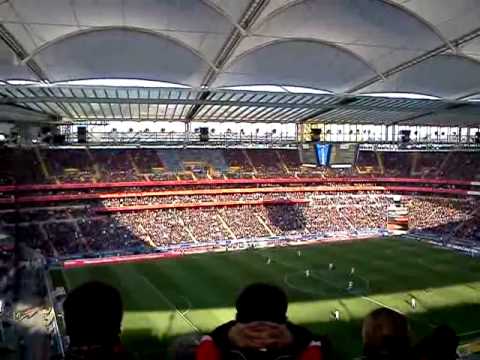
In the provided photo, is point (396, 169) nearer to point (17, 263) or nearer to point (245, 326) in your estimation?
point (17, 263)

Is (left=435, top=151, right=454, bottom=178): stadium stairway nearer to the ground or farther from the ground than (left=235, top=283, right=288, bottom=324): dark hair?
nearer to the ground

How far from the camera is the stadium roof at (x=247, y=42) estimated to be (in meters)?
15.1

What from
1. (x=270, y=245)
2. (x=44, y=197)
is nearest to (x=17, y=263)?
(x=44, y=197)

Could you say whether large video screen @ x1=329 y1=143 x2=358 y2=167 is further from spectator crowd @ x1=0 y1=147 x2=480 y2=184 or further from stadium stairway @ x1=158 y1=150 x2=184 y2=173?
stadium stairway @ x1=158 y1=150 x2=184 y2=173

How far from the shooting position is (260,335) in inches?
98.6

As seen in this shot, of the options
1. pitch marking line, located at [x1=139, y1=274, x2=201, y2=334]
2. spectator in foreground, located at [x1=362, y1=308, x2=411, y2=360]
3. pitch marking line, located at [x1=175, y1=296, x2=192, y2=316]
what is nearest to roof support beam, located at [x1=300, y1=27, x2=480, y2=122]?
pitch marking line, located at [x1=175, y1=296, x2=192, y2=316]

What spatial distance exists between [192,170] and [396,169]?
80.5ft

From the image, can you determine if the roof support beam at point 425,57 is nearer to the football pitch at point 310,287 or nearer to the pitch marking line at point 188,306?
the football pitch at point 310,287

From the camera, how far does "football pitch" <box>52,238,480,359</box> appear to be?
20.1 m

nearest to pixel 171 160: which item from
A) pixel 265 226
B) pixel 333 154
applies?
pixel 265 226

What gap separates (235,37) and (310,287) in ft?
50.6

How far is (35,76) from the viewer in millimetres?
19734

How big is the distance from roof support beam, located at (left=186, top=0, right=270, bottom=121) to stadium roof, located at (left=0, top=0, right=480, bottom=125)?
1.6 inches

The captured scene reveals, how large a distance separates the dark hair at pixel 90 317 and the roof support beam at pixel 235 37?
43.1ft
